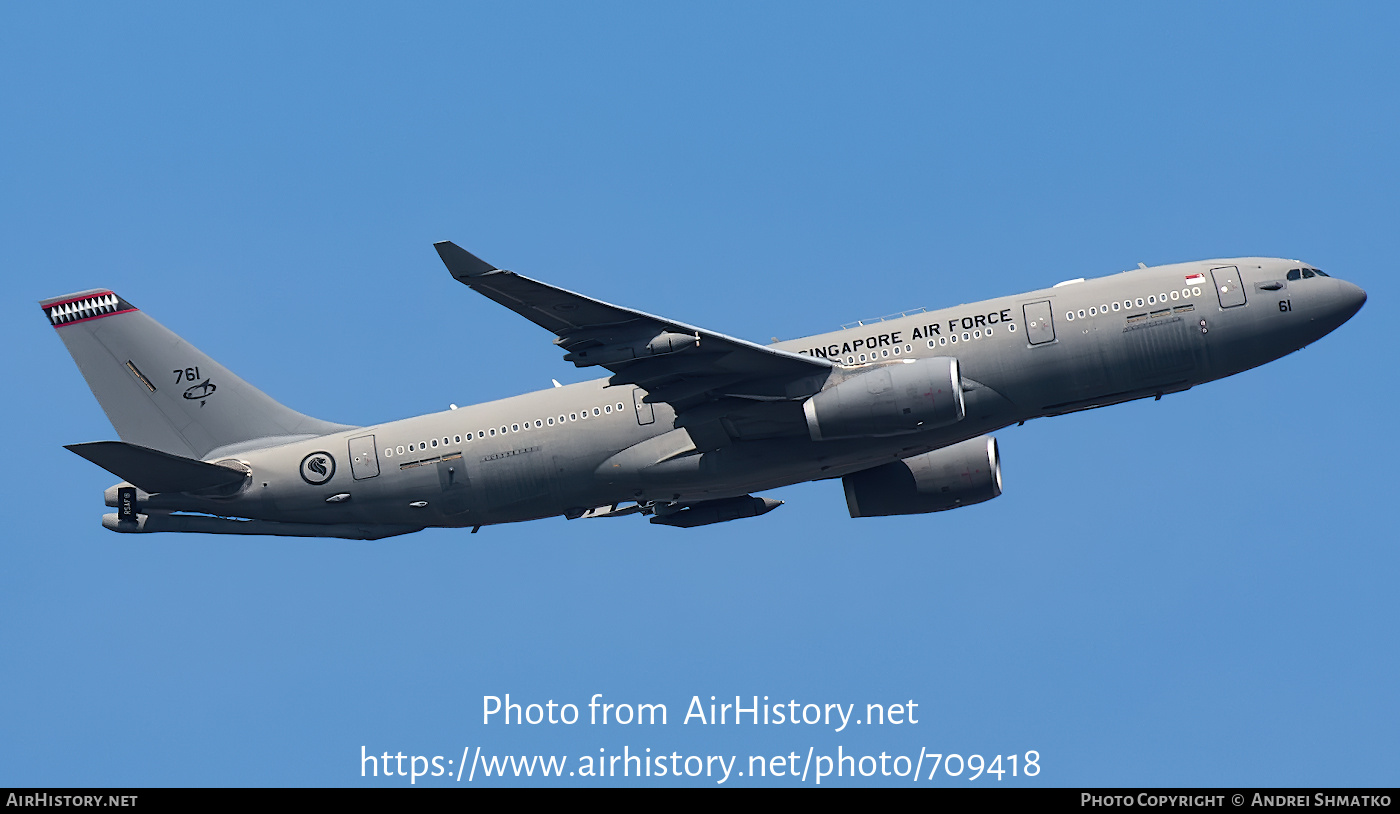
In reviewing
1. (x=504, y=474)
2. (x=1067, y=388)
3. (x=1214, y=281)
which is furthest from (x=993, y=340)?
(x=504, y=474)

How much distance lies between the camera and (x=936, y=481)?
44719 mm

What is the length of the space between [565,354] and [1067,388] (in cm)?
1323

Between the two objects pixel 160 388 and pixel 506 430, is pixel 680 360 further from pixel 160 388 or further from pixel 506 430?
pixel 160 388

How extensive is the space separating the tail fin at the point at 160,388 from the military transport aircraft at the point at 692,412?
0.22ft

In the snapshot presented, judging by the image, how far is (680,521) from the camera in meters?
45.7

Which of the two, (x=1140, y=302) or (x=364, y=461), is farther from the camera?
(x=364, y=461)

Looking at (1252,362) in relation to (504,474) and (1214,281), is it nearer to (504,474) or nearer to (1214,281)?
(1214,281)

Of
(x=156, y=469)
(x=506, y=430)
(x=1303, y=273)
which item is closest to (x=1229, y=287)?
(x=1303, y=273)

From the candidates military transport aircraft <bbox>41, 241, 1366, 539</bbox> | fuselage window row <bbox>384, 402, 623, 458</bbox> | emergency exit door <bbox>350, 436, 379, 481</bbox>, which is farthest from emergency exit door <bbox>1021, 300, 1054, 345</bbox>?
emergency exit door <bbox>350, 436, 379, 481</bbox>

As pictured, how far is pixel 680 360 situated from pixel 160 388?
16.7 m

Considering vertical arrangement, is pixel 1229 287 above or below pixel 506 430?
above

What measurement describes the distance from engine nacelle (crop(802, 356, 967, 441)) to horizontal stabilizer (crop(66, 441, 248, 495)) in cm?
1684
